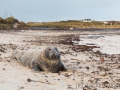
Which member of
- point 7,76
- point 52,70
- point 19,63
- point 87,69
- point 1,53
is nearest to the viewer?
point 7,76

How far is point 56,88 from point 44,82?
0.67m

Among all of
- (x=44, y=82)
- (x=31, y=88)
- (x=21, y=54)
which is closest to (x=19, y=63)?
Result: (x=21, y=54)

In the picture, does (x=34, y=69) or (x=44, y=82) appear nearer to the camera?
(x=44, y=82)

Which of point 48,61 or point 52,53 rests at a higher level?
point 52,53

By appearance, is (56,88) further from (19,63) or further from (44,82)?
(19,63)

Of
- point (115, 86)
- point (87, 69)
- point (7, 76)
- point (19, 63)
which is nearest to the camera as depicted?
point (115, 86)

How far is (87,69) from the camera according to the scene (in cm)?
992

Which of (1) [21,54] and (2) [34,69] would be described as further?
(1) [21,54]

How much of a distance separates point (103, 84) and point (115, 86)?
0.98ft

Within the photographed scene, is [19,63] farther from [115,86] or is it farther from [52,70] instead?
[115,86]

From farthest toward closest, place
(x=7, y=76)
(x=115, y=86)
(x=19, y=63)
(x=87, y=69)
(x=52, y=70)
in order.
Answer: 1. (x=19, y=63)
2. (x=87, y=69)
3. (x=52, y=70)
4. (x=7, y=76)
5. (x=115, y=86)

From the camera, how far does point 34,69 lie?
30.5ft

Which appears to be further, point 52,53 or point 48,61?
point 48,61

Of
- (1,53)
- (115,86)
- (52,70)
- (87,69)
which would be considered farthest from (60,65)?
(1,53)
